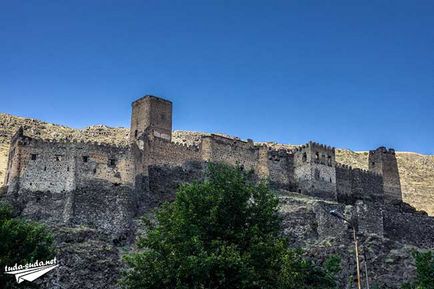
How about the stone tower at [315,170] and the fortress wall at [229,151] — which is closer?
the fortress wall at [229,151]

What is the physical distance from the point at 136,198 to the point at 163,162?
7600 mm

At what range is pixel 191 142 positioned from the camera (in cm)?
10531

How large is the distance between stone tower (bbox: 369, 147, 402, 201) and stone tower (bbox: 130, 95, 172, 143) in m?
27.1

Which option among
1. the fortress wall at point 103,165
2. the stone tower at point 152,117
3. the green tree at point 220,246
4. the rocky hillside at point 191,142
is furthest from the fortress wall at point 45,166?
the rocky hillside at point 191,142

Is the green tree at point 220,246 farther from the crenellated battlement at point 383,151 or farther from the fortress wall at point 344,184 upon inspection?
the crenellated battlement at point 383,151

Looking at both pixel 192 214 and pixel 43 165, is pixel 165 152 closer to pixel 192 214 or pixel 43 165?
pixel 43 165

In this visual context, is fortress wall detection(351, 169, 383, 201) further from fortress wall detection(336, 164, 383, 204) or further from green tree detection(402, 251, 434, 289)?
green tree detection(402, 251, 434, 289)

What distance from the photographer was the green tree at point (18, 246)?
122 ft

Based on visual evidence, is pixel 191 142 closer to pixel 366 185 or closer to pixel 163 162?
pixel 366 185

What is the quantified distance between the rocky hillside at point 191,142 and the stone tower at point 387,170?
31.5 m

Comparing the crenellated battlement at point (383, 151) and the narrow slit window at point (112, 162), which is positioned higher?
the crenellated battlement at point (383, 151)

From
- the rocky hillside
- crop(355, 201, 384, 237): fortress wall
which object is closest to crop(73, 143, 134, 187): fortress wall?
crop(355, 201, 384, 237): fortress wall

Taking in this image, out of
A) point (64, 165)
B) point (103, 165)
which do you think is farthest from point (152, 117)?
point (64, 165)

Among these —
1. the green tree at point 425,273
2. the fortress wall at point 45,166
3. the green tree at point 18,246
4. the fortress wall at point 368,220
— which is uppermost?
the fortress wall at point 45,166
